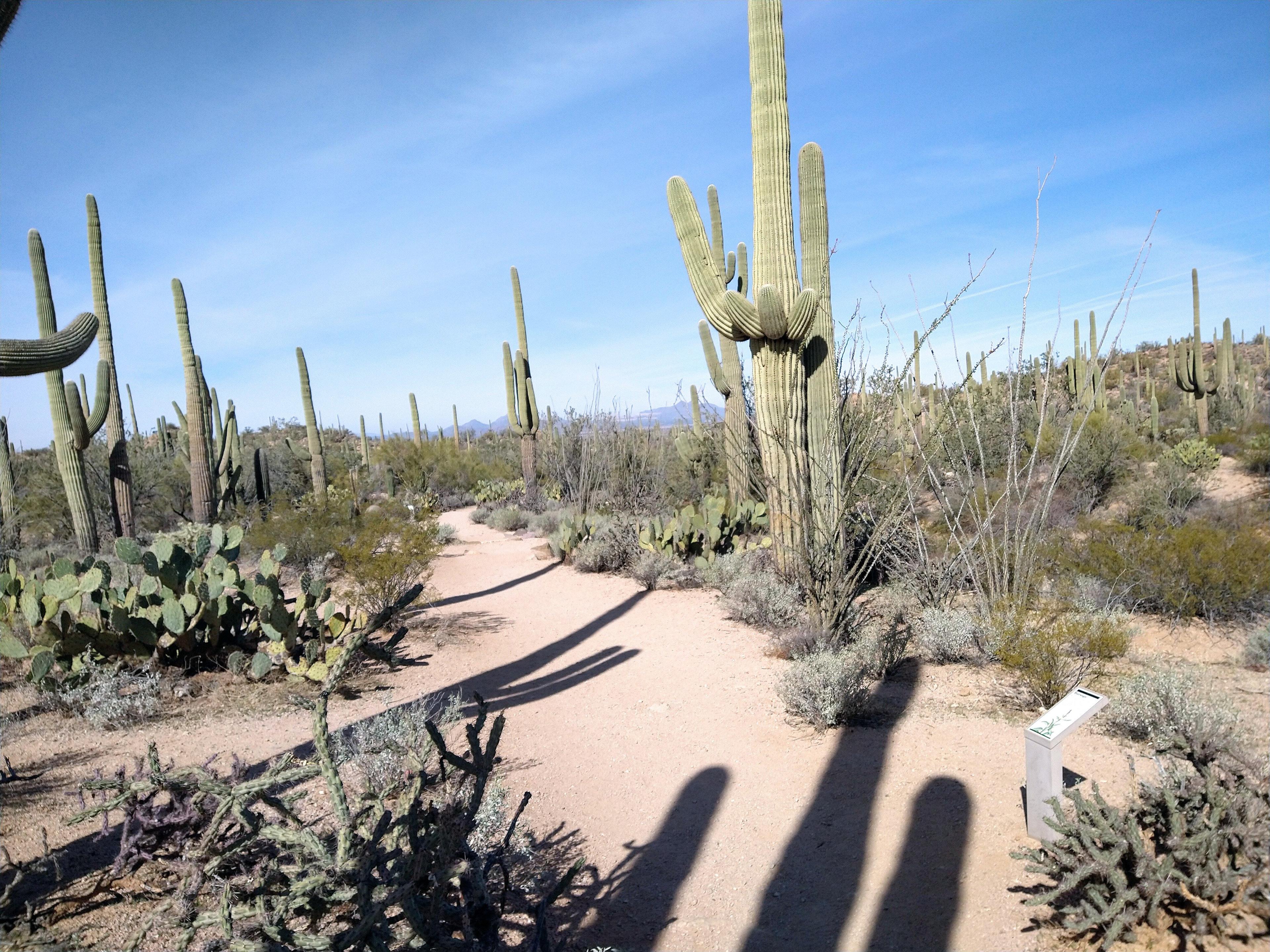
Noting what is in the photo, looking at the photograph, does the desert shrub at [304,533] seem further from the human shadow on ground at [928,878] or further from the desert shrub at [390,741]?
the human shadow on ground at [928,878]

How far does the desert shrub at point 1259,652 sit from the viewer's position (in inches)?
231

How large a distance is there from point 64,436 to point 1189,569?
49.5ft

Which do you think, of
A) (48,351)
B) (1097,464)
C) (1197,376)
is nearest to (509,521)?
(1097,464)

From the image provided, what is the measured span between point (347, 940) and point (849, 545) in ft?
20.6

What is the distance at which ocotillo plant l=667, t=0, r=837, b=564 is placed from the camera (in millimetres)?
7262

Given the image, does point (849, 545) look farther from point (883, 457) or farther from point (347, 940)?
point (347, 940)

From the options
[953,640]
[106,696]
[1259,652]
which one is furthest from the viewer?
[953,640]

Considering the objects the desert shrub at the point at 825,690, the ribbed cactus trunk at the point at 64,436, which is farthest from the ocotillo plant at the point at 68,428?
the desert shrub at the point at 825,690

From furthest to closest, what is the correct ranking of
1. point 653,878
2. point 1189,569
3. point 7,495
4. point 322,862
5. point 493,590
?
point 7,495, point 493,590, point 1189,569, point 653,878, point 322,862

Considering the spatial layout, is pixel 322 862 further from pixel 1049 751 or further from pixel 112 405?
pixel 112 405

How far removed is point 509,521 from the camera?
1727 centimetres

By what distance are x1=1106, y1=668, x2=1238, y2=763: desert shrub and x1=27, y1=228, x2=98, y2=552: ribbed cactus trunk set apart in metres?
13.8

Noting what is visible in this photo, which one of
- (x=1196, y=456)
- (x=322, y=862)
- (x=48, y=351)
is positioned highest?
(x=48, y=351)

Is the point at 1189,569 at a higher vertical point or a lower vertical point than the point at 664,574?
higher
